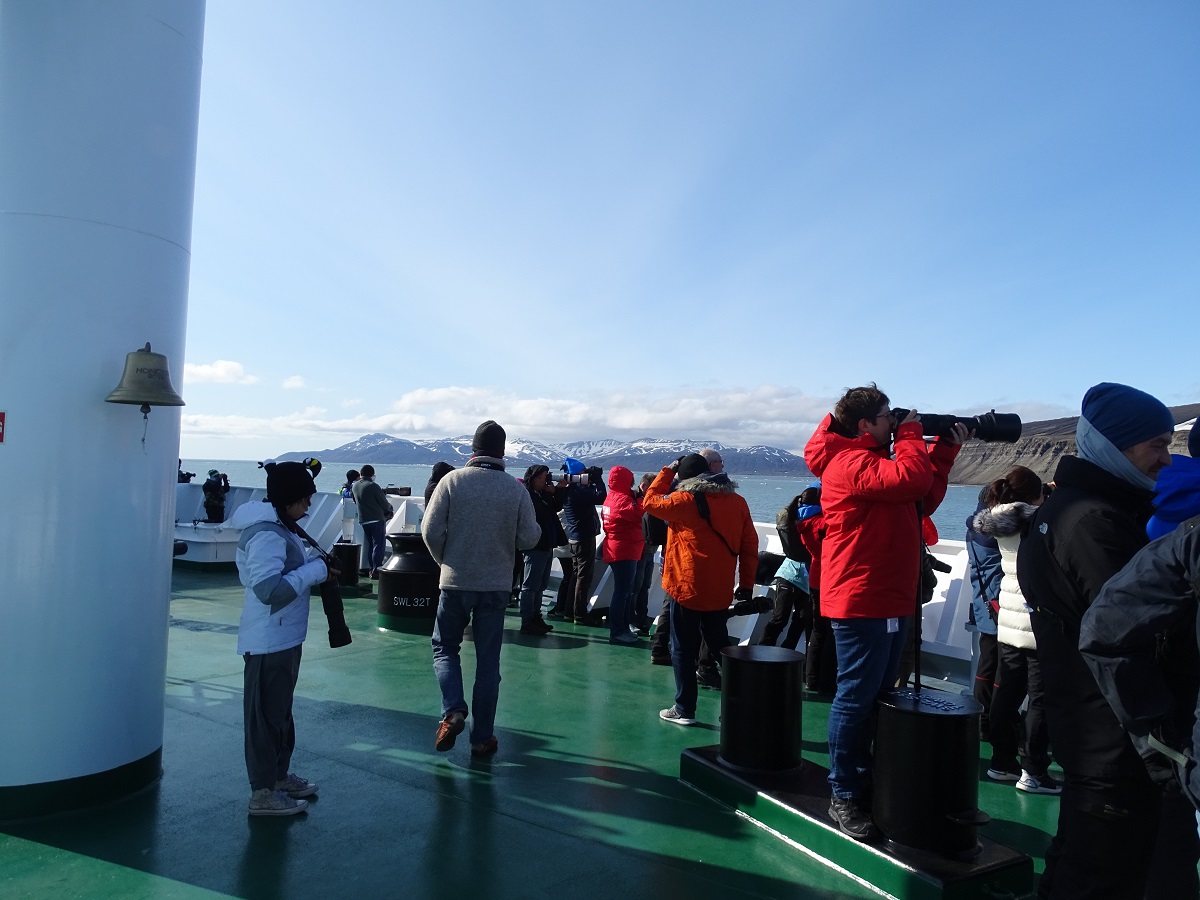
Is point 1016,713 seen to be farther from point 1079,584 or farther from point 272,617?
point 272,617

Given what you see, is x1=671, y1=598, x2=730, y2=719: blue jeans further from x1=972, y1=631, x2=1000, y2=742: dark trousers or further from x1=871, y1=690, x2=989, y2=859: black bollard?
x1=871, y1=690, x2=989, y2=859: black bollard

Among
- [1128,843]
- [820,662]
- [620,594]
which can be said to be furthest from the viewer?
[620,594]

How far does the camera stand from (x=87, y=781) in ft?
12.2

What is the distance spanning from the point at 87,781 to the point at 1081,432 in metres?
4.35

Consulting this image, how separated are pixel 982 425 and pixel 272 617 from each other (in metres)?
3.33

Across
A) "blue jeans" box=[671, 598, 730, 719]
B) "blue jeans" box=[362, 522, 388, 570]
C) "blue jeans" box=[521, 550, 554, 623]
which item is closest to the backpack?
"blue jeans" box=[671, 598, 730, 719]

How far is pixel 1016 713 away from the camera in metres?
4.64

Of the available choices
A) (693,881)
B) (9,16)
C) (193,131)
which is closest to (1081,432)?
(693,881)

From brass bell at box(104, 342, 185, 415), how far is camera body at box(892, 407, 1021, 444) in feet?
11.0

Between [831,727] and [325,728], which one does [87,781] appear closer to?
[325,728]

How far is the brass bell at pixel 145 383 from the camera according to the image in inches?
143

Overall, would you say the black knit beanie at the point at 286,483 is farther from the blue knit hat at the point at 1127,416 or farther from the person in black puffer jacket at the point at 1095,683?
the blue knit hat at the point at 1127,416

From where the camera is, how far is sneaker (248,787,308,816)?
148 inches

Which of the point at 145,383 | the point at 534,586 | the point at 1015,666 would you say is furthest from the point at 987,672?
the point at 145,383
